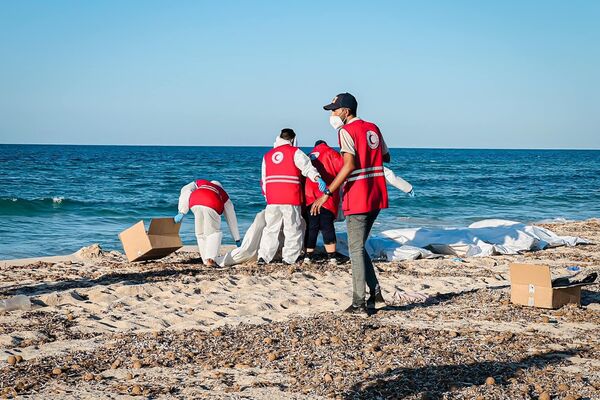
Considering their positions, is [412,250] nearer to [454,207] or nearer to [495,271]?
[495,271]

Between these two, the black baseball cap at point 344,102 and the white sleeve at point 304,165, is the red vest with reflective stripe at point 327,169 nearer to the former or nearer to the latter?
the white sleeve at point 304,165

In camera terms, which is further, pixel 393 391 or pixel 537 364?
pixel 537 364

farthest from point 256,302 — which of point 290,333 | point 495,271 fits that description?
point 495,271

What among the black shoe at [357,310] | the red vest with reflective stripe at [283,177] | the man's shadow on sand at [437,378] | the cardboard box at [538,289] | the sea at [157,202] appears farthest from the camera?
the sea at [157,202]

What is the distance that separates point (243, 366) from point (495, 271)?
5.38m

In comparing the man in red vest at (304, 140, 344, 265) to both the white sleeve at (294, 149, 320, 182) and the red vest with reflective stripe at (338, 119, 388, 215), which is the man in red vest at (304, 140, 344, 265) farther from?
the red vest with reflective stripe at (338, 119, 388, 215)

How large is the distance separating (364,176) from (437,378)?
2179 mm

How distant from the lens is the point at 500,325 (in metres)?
6.56

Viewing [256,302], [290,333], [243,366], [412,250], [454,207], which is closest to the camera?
[243,366]

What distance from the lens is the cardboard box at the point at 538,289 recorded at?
708 cm

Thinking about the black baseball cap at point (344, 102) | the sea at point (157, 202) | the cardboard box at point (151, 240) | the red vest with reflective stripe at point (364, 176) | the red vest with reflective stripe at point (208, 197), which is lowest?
the sea at point (157, 202)

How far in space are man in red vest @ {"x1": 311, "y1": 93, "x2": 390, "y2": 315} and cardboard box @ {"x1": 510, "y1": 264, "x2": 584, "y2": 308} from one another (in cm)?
153

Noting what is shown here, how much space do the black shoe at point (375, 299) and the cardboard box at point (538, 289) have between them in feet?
4.32

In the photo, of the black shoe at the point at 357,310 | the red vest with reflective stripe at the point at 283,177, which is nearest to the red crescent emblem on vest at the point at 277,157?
the red vest with reflective stripe at the point at 283,177
